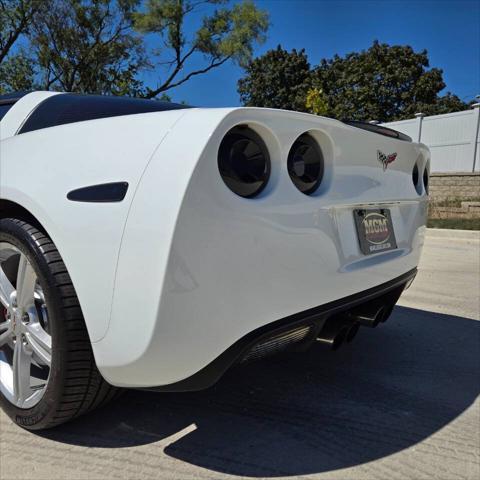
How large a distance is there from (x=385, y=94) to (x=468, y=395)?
35.1 metres

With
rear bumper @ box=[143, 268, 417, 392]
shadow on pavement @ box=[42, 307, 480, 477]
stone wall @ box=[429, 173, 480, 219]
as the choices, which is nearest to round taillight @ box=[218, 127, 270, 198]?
rear bumper @ box=[143, 268, 417, 392]

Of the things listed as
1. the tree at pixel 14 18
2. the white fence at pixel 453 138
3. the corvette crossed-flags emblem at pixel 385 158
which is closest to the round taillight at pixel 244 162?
the corvette crossed-flags emblem at pixel 385 158

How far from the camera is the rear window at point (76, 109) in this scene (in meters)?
1.96

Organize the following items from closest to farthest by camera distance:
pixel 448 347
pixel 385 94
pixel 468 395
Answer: pixel 468 395, pixel 448 347, pixel 385 94

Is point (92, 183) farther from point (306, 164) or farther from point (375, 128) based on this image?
point (375, 128)

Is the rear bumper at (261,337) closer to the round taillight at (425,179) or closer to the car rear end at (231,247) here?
the car rear end at (231,247)

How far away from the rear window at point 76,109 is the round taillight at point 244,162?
2.66ft

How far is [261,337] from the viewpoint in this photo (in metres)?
1.46

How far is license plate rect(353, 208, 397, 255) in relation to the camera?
1.86 m

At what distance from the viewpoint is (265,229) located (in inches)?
55.9

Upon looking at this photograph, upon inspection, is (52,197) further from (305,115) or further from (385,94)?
(385,94)

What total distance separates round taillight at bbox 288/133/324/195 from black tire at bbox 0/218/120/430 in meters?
0.85

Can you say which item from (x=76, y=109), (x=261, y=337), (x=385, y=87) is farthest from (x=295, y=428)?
(x=385, y=87)

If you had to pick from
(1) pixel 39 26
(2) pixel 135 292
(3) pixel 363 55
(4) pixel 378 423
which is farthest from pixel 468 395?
(3) pixel 363 55
